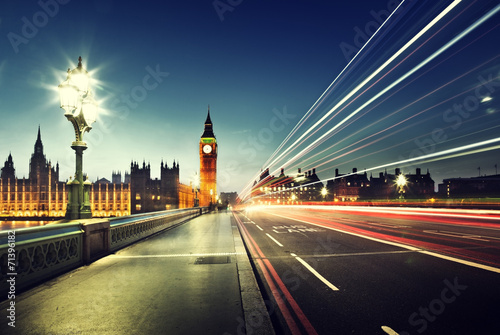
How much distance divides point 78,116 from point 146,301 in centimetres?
606

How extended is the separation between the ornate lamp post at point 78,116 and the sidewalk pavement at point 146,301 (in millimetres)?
1736

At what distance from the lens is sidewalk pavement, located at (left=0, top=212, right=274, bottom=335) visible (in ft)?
12.8

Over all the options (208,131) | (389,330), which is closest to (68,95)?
(389,330)

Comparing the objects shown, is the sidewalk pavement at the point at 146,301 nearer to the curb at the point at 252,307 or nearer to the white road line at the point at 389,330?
the curb at the point at 252,307

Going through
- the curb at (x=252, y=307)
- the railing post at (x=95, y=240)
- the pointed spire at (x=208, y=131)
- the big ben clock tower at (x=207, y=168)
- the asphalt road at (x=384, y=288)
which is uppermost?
the pointed spire at (x=208, y=131)

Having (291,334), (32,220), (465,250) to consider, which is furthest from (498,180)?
(32,220)

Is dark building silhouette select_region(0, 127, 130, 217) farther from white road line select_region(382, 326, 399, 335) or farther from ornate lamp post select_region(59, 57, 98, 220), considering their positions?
white road line select_region(382, 326, 399, 335)

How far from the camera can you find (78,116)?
809 cm

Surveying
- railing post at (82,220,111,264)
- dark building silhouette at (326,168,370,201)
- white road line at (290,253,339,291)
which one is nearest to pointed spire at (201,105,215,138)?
dark building silhouette at (326,168,370,201)

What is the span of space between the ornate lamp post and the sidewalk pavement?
5.70 ft

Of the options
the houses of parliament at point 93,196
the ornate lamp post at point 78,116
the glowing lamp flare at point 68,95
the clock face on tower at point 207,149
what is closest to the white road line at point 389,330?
the ornate lamp post at point 78,116

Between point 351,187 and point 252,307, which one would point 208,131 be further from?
point 252,307

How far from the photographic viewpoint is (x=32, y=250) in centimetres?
572

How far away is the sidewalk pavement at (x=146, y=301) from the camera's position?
3887 millimetres
